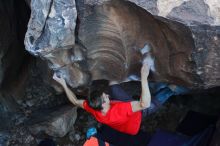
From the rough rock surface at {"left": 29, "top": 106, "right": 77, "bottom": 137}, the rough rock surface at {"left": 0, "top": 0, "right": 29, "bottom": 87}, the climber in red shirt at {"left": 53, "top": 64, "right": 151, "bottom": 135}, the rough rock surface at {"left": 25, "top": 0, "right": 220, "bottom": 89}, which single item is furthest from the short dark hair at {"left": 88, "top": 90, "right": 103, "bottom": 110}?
the rough rock surface at {"left": 0, "top": 0, "right": 29, "bottom": 87}

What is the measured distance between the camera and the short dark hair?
13.0 feet

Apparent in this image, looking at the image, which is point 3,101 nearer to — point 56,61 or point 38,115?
point 38,115

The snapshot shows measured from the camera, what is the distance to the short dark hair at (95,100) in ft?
13.0

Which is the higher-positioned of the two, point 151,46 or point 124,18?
point 124,18

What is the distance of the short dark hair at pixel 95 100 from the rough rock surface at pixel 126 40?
0.58ft

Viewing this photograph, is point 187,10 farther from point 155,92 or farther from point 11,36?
point 11,36

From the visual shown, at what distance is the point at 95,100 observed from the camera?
13.2ft

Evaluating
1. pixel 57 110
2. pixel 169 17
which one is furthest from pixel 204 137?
pixel 57 110

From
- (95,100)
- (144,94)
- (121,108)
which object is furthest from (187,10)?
(95,100)

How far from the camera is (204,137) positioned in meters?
4.08

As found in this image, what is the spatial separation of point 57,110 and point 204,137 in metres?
1.52

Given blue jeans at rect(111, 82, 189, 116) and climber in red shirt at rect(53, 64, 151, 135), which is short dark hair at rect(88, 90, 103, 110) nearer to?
climber in red shirt at rect(53, 64, 151, 135)

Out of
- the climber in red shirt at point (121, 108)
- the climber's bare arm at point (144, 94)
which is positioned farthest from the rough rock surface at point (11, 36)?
the climber's bare arm at point (144, 94)

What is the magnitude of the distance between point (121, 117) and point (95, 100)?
0.26 meters
